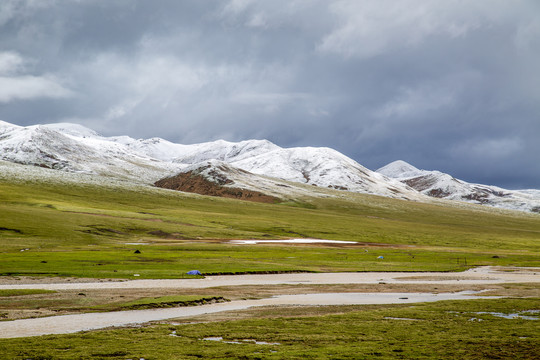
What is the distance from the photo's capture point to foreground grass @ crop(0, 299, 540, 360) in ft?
72.1

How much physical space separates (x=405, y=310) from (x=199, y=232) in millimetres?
103379

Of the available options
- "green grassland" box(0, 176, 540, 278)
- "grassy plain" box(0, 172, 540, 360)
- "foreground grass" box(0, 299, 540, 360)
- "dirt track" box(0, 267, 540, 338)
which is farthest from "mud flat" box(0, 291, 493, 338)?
"green grassland" box(0, 176, 540, 278)

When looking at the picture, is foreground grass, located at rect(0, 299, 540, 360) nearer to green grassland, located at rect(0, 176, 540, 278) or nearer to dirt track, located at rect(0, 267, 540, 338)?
dirt track, located at rect(0, 267, 540, 338)

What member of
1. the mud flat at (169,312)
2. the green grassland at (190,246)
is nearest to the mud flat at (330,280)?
the green grassland at (190,246)

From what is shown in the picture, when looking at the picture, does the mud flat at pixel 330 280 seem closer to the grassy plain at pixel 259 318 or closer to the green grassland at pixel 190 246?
the grassy plain at pixel 259 318

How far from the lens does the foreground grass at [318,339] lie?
2198 centimetres

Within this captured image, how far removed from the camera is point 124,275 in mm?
56219

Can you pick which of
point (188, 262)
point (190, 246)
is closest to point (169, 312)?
point (188, 262)

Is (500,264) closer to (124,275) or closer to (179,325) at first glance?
(124,275)

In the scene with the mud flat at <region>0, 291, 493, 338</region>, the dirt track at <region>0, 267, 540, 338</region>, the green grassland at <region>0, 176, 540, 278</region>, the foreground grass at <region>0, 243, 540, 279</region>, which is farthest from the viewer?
the green grassland at <region>0, 176, 540, 278</region>

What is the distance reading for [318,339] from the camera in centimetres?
2578

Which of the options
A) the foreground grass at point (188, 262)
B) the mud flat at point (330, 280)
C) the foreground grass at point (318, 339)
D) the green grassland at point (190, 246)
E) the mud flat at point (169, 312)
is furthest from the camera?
the green grassland at point (190, 246)

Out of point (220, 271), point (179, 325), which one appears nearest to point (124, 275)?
point (220, 271)

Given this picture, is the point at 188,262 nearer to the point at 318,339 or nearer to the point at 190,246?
the point at 190,246
